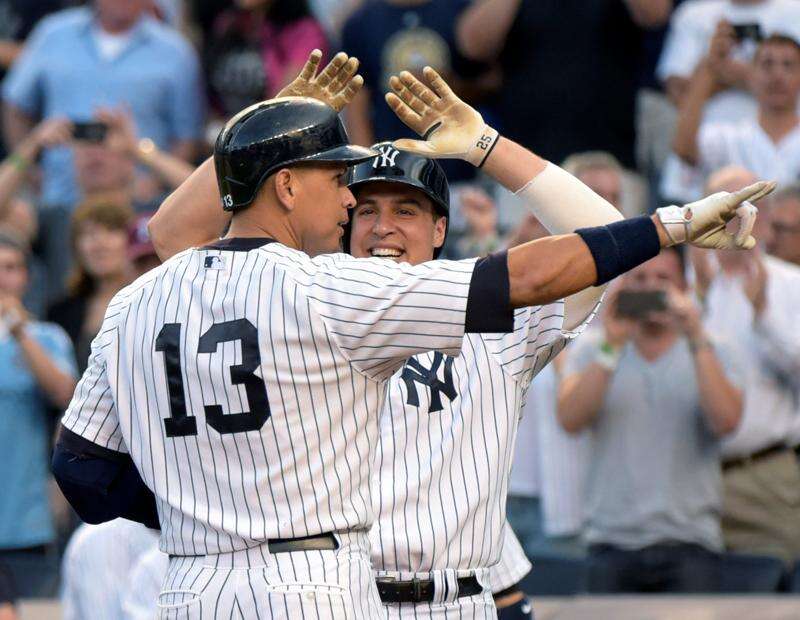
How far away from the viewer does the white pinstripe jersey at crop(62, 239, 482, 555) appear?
335 cm

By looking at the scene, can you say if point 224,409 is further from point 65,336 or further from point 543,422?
point 65,336

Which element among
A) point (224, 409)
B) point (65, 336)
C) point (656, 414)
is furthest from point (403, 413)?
point (65, 336)

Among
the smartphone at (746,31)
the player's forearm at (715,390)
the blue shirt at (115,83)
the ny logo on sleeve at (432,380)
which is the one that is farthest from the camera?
→ the blue shirt at (115,83)

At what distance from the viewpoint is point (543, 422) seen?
23.4 feet

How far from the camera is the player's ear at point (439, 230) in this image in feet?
15.1

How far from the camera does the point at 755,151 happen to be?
7621 millimetres

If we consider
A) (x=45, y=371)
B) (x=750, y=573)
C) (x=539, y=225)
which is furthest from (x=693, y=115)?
(x=45, y=371)

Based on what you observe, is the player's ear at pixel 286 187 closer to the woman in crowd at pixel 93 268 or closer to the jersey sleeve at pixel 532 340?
the jersey sleeve at pixel 532 340

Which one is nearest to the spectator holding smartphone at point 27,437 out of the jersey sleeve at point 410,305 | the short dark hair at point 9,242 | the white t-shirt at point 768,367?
the short dark hair at point 9,242

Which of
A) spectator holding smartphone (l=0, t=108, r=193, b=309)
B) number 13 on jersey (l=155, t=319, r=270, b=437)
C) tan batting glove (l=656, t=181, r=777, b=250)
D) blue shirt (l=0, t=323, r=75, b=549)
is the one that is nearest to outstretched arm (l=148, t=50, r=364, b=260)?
number 13 on jersey (l=155, t=319, r=270, b=437)

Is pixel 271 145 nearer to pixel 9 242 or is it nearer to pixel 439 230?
pixel 439 230

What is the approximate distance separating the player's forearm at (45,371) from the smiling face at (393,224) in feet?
10.9

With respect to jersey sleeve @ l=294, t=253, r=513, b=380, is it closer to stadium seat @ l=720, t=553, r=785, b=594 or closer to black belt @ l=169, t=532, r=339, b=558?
black belt @ l=169, t=532, r=339, b=558

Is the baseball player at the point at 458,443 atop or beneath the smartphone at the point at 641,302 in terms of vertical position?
beneath
